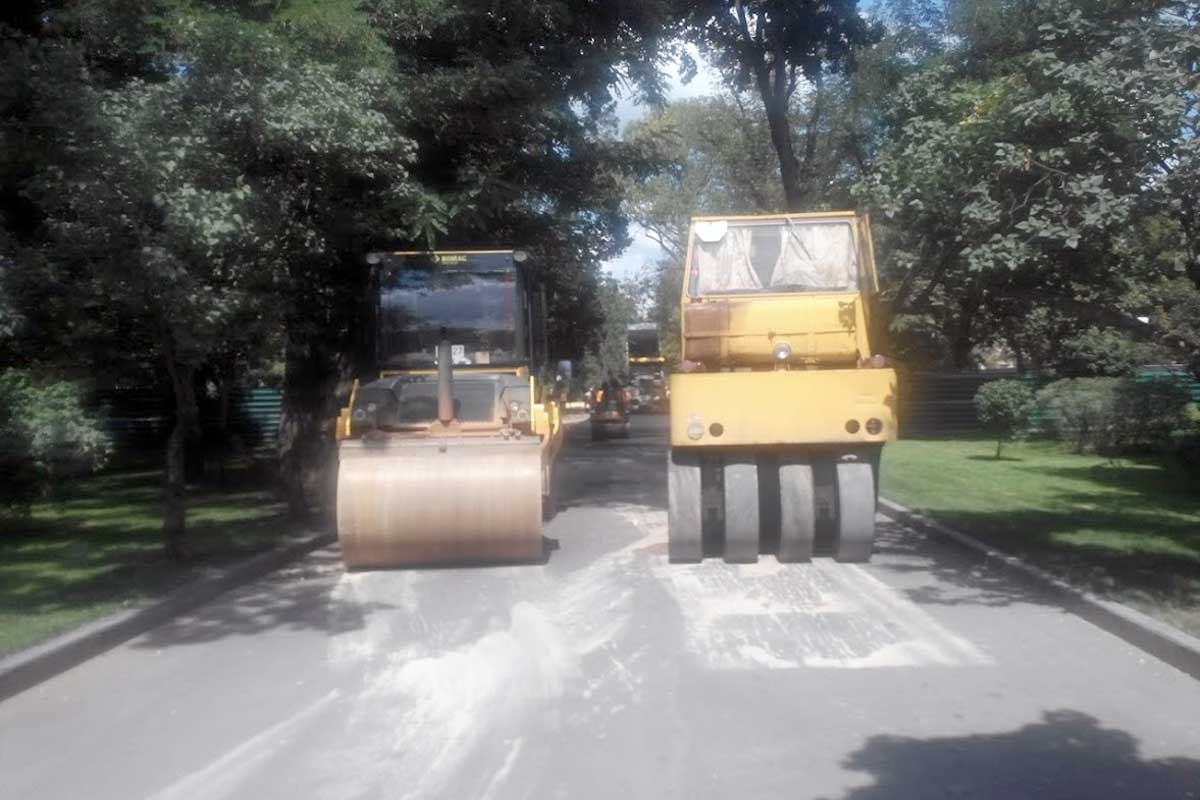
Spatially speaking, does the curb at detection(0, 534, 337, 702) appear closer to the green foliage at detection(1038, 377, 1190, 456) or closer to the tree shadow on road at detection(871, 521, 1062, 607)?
the tree shadow on road at detection(871, 521, 1062, 607)

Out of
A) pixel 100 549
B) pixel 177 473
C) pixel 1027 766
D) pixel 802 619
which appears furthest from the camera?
pixel 100 549

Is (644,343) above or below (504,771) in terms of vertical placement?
above

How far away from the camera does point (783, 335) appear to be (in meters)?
12.1

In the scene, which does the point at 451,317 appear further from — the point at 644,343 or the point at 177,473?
the point at 644,343

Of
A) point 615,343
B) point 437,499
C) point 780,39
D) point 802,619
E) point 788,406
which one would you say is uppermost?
point 780,39

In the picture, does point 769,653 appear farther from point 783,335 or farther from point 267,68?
point 267,68

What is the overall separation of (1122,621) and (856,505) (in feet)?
10.5

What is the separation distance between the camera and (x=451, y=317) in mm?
14023

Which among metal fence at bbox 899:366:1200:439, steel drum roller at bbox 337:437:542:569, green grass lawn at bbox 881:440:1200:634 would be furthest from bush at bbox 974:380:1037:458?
steel drum roller at bbox 337:437:542:569

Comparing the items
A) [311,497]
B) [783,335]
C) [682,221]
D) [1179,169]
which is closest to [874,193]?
[783,335]

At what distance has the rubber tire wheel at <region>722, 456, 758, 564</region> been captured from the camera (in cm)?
1156

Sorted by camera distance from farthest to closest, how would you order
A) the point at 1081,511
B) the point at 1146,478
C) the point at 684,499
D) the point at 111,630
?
the point at 1146,478
the point at 1081,511
the point at 684,499
the point at 111,630

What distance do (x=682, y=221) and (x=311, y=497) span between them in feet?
93.7

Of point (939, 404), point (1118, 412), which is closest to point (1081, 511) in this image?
point (1118, 412)
